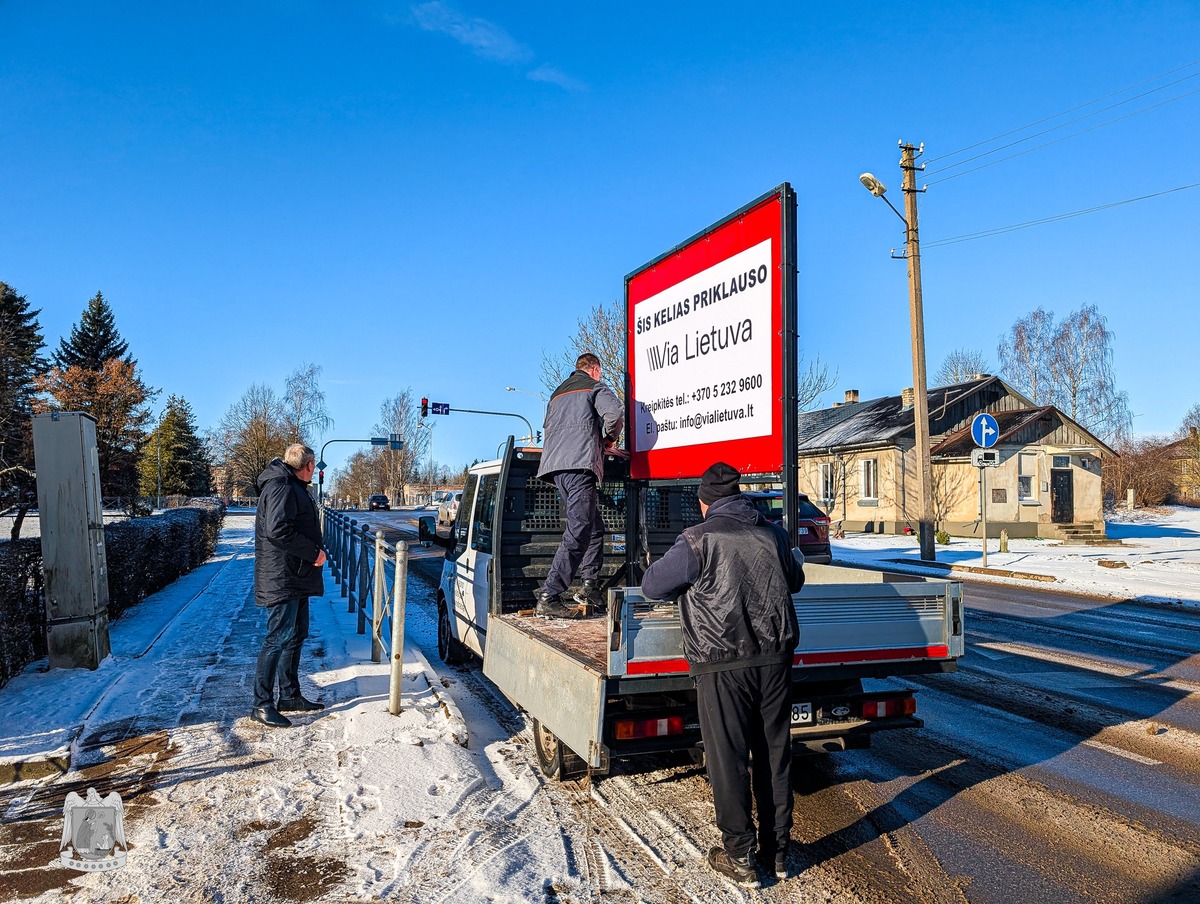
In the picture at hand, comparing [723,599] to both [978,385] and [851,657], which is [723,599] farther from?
[978,385]

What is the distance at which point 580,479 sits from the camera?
5.55 meters

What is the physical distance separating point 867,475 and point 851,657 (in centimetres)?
2980

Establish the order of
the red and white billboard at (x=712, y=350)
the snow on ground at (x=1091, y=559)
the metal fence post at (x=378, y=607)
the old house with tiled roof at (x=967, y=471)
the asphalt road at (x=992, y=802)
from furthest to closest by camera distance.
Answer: the old house with tiled roof at (x=967, y=471) < the snow on ground at (x=1091, y=559) < the metal fence post at (x=378, y=607) < the red and white billboard at (x=712, y=350) < the asphalt road at (x=992, y=802)

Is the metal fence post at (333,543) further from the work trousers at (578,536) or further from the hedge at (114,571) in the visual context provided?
the work trousers at (578,536)

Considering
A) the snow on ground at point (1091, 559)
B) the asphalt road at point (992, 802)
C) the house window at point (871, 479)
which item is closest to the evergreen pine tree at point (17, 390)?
the asphalt road at point (992, 802)

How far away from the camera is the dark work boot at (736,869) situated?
11.3ft

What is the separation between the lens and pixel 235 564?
17.0 metres

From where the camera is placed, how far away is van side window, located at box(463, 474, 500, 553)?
6.60 metres

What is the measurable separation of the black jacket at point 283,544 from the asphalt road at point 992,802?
1843mm

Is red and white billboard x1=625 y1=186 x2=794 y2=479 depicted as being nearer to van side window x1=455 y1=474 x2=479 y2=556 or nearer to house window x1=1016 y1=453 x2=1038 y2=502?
van side window x1=455 y1=474 x2=479 y2=556

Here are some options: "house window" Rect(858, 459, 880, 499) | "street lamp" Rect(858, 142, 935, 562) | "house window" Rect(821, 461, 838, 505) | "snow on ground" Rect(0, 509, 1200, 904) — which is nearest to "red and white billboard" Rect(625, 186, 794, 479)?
"snow on ground" Rect(0, 509, 1200, 904)

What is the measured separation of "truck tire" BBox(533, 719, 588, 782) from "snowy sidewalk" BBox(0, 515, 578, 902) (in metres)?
0.14

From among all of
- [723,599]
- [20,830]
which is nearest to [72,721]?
[20,830]

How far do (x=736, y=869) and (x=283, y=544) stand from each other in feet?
12.3
